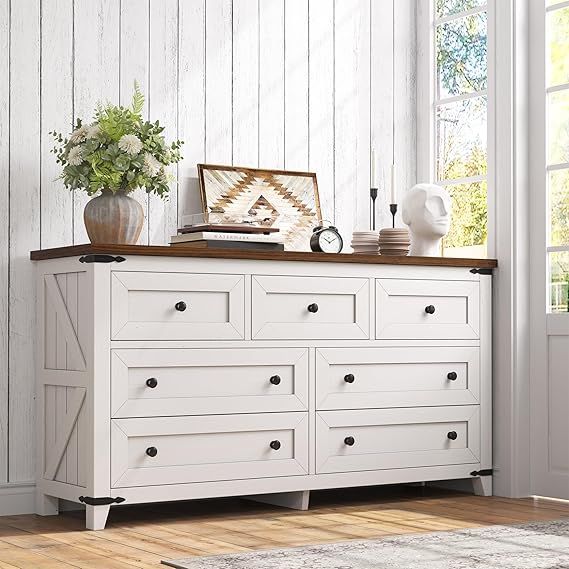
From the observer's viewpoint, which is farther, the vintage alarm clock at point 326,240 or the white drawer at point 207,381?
the vintage alarm clock at point 326,240

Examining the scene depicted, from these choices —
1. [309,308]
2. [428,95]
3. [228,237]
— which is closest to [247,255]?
[228,237]

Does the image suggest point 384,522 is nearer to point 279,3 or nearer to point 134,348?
point 134,348

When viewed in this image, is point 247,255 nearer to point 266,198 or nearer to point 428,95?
point 266,198

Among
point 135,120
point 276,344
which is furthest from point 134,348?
point 135,120

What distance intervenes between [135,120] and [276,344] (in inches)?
35.8

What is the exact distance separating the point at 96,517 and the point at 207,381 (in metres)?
0.58

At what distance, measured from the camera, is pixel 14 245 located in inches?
163

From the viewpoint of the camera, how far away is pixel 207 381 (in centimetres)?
395

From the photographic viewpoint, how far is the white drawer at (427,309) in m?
4.34

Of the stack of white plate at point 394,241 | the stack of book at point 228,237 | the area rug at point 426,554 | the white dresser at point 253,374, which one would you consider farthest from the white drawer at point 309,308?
the area rug at point 426,554

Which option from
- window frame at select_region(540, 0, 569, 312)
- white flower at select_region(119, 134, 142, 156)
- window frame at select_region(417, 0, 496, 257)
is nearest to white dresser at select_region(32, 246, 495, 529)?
window frame at select_region(540, 0, 569, 312)

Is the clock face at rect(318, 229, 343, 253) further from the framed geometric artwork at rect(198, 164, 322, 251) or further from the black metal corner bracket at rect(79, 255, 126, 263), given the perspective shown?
the black metal corner bracket at rect(79, 255, 126, 263)

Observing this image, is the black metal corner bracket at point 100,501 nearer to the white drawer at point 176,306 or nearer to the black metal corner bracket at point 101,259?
the white drawer at point 176,306

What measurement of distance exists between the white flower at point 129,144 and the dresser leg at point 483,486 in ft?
6.03
